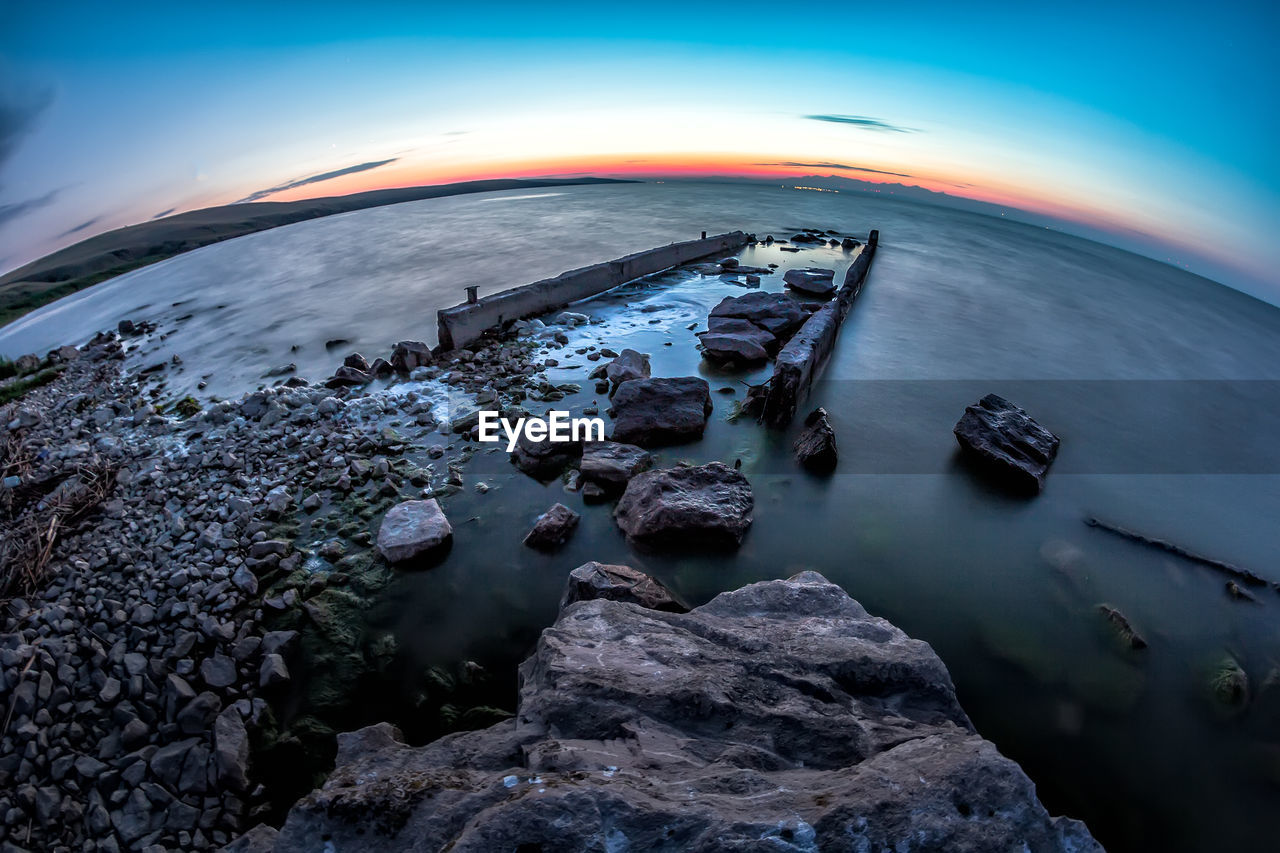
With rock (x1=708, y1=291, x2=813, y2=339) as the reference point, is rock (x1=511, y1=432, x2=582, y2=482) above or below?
below

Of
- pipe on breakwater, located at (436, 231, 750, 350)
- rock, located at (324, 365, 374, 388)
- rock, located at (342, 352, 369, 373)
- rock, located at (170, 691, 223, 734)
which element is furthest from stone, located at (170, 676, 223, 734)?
pipe on breakwater, located at (436, 231, 750, 350)

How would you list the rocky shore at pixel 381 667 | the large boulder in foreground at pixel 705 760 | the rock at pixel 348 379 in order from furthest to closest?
the rock at pixel 348 379 → the rocky shore at pixel 381 667 → the large boulder in foreground at pixel 705 760

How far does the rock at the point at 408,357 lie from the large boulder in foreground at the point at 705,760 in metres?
7.23

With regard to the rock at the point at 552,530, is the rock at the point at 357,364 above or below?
above

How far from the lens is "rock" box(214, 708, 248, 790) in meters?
3.41

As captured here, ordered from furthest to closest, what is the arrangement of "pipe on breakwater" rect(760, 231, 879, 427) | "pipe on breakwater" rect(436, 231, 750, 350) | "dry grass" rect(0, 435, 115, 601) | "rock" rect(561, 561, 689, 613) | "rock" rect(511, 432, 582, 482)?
"pipe on breakwater" rect(436, 231, 750, 350) < "pipe on breakwater" rect(760, 231, 879, 427) < "rock" rect(511, 432, 582, 482) < "dry grass" rect(0, 435, 115, 601) < "rock" rect(561, 561, 689, 613)

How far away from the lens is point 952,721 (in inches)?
123

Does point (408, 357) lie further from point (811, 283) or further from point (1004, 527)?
point (811, 283)

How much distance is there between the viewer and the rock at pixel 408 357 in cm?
948

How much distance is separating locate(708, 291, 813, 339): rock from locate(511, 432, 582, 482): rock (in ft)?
20.7

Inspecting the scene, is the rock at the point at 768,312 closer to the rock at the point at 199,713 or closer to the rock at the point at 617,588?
the rock at the point at 617,588

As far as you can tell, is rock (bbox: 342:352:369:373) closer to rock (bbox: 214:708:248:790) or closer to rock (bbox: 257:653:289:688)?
rock (bbox: 257:653:289:688)

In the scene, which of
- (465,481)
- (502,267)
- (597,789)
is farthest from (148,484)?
(502,267)

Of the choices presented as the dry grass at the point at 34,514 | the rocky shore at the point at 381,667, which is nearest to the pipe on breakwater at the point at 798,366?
the rocky shore at the point at 381,667
